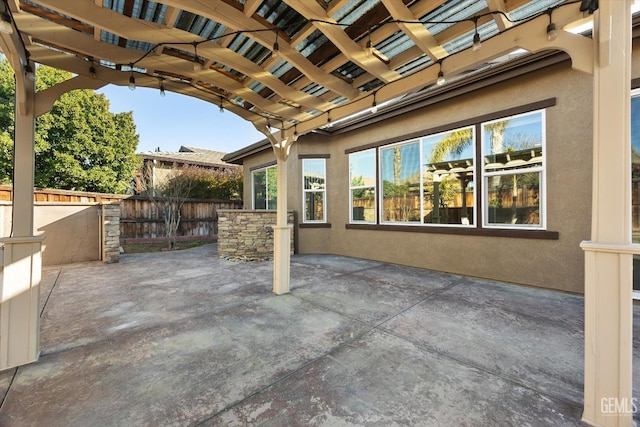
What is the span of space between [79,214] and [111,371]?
6.44 metres

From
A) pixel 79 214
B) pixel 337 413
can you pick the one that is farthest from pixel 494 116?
pixel 79 214

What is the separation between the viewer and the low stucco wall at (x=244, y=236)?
24.0ft

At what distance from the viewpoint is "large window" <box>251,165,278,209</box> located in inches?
366

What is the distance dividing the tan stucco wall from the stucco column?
9401 mm

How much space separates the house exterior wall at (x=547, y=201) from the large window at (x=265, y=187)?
3.64 m

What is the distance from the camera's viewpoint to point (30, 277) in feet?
8.04

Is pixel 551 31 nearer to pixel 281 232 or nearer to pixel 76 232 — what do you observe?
pixel 281 232

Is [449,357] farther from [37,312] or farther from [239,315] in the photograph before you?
[37,312]

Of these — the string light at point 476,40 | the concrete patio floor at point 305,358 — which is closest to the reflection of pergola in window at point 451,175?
the concrete patio floor at point 305,358

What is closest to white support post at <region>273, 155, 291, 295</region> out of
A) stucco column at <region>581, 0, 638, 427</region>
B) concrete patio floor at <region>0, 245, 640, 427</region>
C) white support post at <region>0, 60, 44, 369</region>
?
concrete patio floor at <region>0, 245, 640, 427</region>

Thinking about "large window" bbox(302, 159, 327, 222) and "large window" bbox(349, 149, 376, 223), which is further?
"large window" bbox(302, 159, 327, 222)

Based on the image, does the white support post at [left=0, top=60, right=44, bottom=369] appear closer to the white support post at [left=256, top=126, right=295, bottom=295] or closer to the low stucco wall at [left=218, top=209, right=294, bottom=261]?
the white support post at [left=256, top=126, right=295, bottom=295]

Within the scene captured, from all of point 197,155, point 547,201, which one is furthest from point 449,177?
point 197,155

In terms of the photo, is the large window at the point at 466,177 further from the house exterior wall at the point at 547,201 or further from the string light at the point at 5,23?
the string light at the point at 5,23
